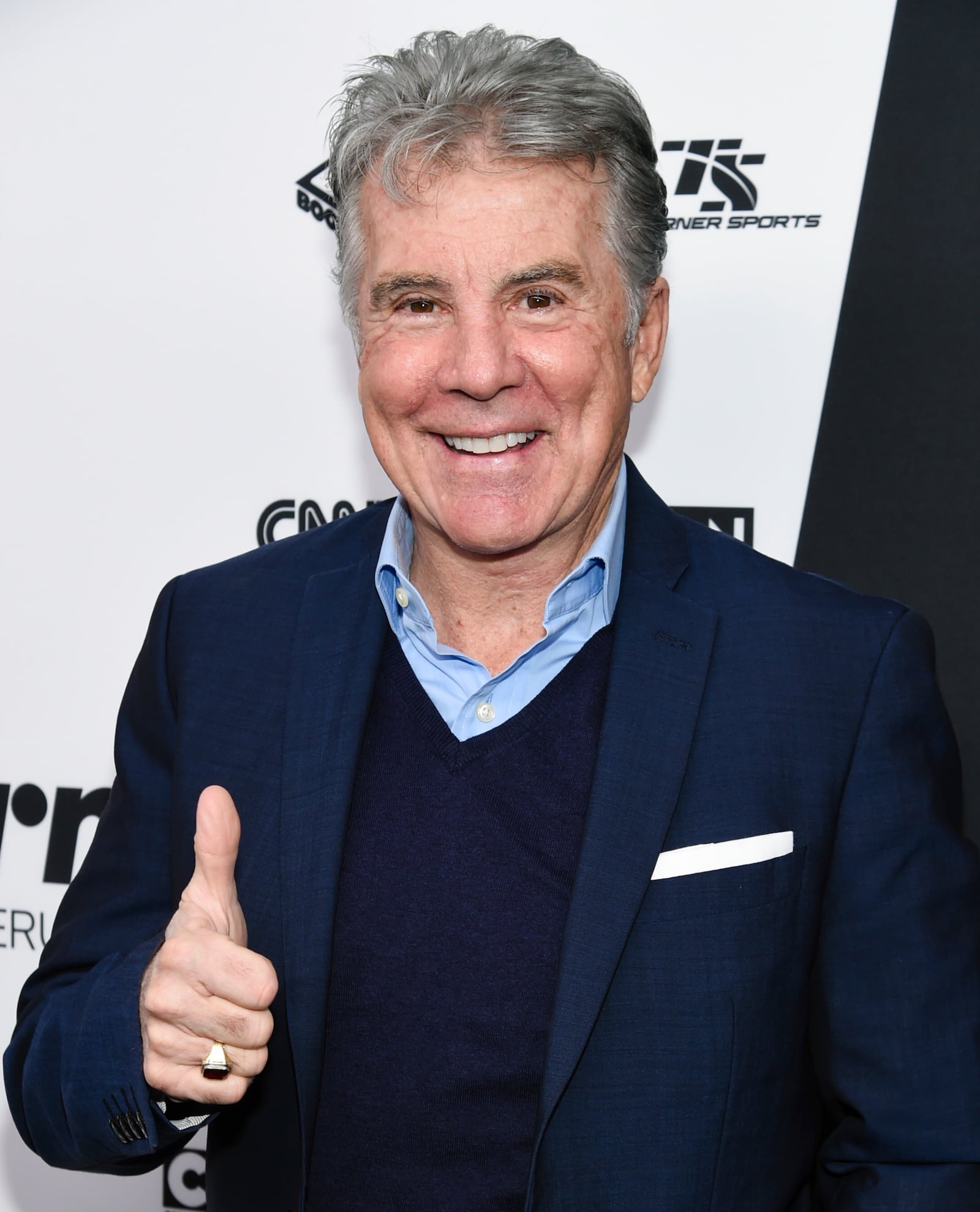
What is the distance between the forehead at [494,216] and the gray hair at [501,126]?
0.02m

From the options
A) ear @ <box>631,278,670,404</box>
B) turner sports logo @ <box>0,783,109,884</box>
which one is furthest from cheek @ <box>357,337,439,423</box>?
turner sports logo @ <box>0,783,109,884</box>

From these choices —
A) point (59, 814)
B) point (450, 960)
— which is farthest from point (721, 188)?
point (59, 814)

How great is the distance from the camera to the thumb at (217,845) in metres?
1.29

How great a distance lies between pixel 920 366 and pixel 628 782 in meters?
1.12

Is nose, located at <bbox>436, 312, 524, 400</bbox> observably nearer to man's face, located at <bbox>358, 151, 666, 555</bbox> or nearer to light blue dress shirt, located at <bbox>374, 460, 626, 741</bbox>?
man's face, located at <bbox>358, 151, 666, 555</bbox>

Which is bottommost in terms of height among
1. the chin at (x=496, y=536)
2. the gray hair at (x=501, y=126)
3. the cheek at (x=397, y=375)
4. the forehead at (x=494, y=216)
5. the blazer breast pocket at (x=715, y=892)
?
the blazer breast pocket at (x=715, y=892)

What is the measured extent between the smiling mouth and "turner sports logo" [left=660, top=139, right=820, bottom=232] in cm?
79

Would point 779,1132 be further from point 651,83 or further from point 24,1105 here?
point 651,83

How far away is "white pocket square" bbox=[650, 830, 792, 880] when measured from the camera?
144cm

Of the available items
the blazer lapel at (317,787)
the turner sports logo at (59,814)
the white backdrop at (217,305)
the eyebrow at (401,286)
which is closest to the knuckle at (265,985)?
the blazer lapel at (317,787)

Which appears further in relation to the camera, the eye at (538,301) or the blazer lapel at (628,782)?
the eye at (538,301)

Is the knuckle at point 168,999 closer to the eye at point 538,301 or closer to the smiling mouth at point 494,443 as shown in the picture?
the smiling mouth at point 494,443

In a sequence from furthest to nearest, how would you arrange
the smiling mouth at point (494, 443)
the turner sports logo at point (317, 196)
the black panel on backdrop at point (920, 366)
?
the turner sports logo at point (317, 196) → the black panel on backdrop at point (920, 366) → the smiling mouth at point (494, 443)

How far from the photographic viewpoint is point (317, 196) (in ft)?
7.81
